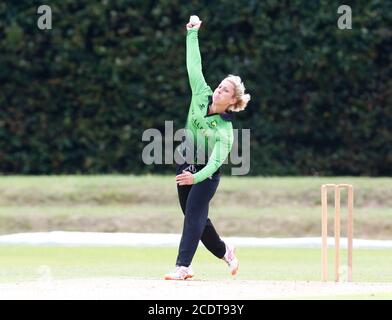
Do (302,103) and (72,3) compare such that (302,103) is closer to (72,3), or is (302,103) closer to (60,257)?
(72,3)

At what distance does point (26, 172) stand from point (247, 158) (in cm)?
314

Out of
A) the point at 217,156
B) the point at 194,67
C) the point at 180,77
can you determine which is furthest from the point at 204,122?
the point at 180,77

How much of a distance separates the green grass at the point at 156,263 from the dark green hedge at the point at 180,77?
4023 mm

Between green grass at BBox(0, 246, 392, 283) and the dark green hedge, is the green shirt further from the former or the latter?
the dark green hedge

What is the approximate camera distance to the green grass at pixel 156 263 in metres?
13.0

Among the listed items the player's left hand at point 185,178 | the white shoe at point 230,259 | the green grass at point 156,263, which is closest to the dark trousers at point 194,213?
the player's left hand at point 185,178

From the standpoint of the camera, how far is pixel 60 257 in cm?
1509

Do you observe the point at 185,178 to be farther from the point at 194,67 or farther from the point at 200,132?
the point at 194,67

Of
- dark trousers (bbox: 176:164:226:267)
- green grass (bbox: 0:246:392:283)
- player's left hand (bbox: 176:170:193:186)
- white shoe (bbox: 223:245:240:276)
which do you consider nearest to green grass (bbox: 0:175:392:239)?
green grass (bbox: 0:246:392:283)

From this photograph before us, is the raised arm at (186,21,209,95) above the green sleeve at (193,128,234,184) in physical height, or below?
above

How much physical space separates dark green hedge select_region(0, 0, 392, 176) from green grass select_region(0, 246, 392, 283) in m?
4.02

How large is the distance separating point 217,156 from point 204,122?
0.33m

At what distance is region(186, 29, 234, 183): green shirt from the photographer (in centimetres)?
1141

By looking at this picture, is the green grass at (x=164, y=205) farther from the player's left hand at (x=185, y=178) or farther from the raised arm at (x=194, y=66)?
the player's left hand at (x=185, y=178)
